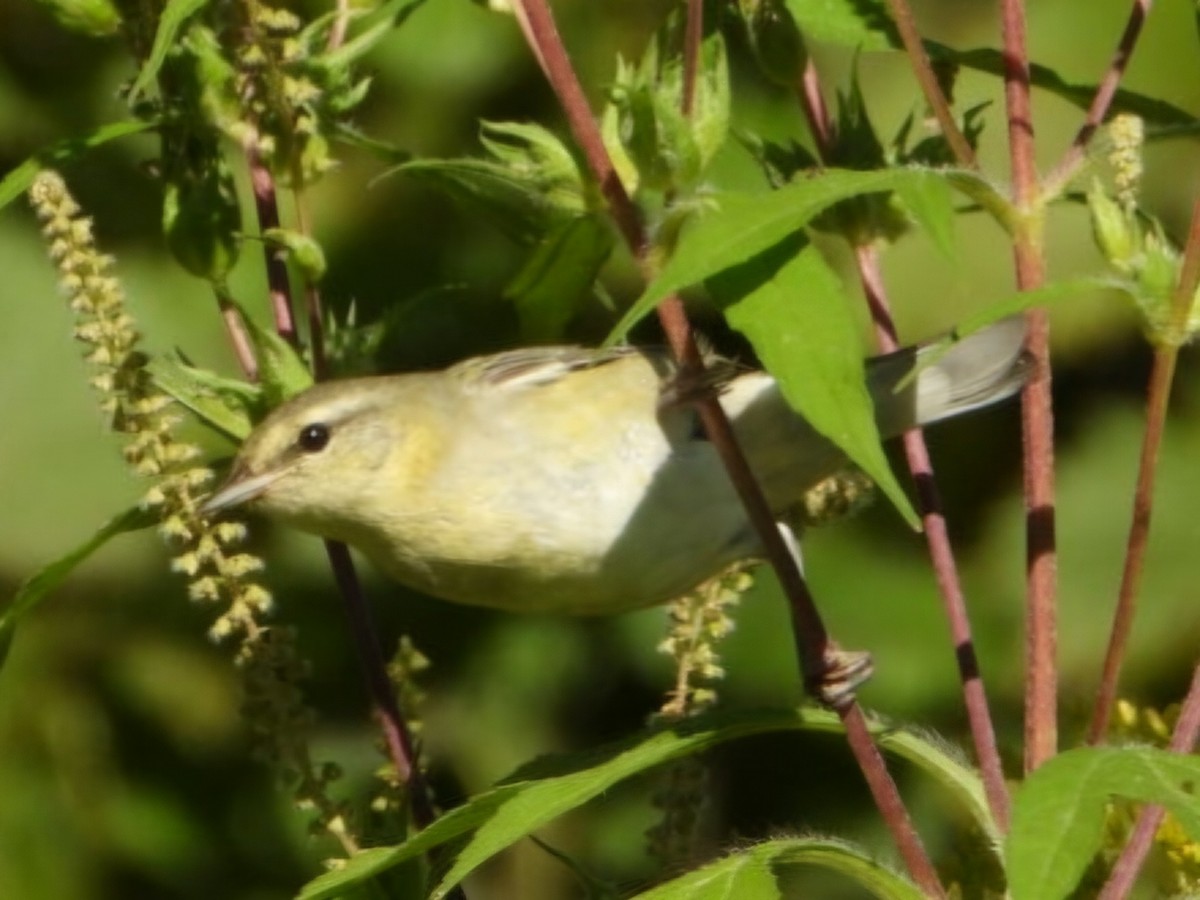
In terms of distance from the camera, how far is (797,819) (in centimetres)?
312

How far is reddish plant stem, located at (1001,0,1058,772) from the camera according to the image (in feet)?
5.80

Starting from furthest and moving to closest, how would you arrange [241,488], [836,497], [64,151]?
[836,497] → [241,488] → [64,151]

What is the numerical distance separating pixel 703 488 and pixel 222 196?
53 cm

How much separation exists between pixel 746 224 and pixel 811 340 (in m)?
0.09

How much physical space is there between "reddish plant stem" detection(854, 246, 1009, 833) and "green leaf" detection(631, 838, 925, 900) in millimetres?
117

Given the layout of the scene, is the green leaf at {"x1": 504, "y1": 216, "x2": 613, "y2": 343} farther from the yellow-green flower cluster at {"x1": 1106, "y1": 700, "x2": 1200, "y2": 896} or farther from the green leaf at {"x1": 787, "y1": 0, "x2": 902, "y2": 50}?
the yellow-green flower cluster at {"x1": 1106, "y1": 700, "x2": 1200, "y2": 896}

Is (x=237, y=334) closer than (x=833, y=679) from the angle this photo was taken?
No

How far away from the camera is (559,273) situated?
6.35ft

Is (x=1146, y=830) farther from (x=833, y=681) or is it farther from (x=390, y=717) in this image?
(x=390, y=717)

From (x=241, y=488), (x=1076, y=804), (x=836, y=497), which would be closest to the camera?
(x=1076, y=804)

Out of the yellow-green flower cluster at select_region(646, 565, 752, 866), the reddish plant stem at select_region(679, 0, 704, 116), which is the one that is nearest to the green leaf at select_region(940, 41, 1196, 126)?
the reddish plant stem at select_region(679, 0, 704, 116)

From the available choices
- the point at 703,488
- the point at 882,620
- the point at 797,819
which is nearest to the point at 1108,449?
the point at 882,620

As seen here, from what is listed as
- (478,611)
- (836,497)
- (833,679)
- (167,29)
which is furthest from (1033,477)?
(478,611)

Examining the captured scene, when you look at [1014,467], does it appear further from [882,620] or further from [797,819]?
[797,819]
